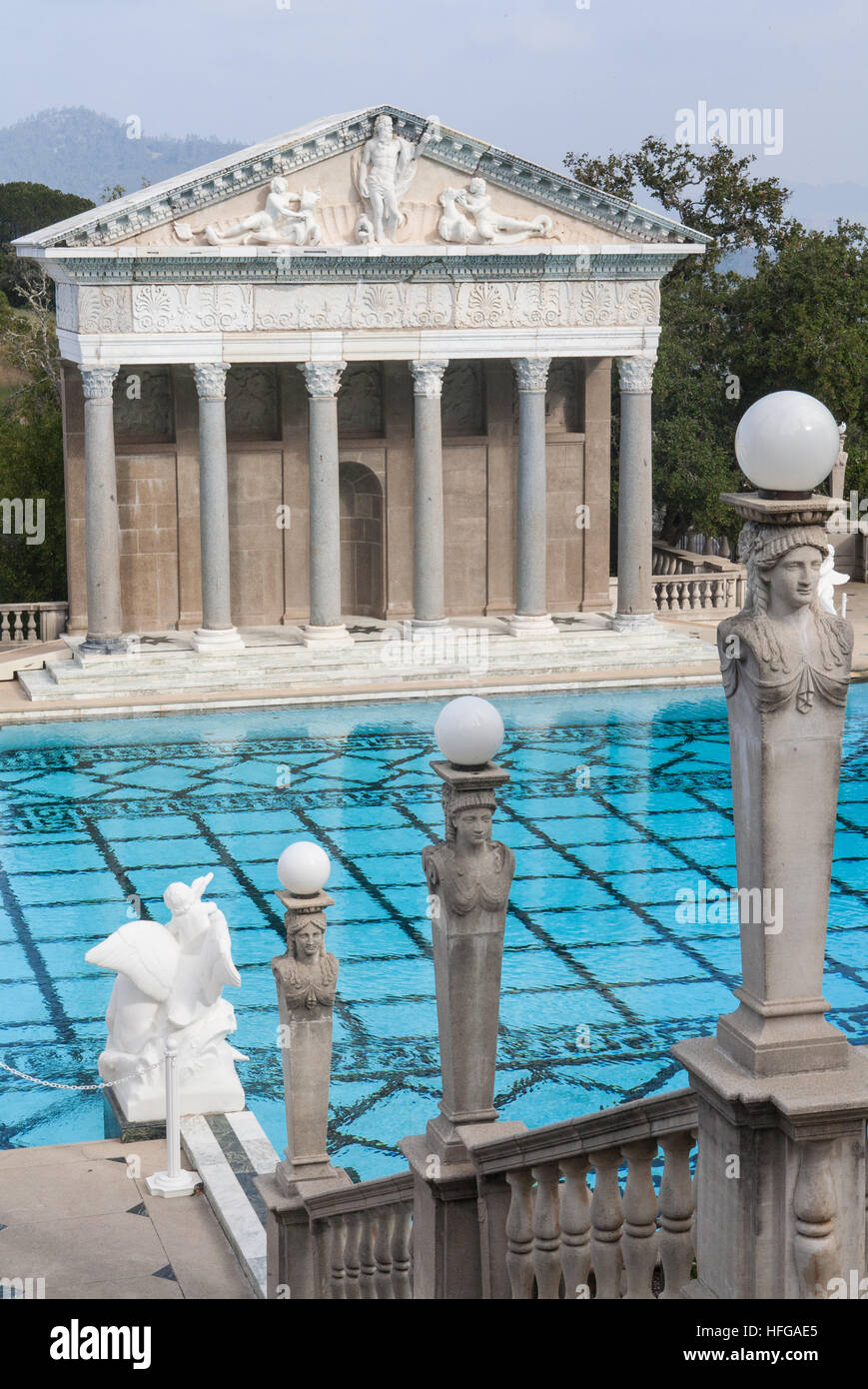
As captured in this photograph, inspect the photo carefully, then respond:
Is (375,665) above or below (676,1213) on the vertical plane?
above

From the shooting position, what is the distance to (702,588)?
37094 mm

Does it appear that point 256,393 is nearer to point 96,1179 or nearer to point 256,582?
point 256,582

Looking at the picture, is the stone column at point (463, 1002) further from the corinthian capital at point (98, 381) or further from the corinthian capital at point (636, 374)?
the corinthian capital at point (636, 374)

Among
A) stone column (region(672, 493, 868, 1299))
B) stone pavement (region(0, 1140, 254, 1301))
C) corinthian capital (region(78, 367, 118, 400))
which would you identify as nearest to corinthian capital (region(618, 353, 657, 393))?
corinthian capital (region(78, 367, 118, 400))

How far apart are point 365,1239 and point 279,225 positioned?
2207cm

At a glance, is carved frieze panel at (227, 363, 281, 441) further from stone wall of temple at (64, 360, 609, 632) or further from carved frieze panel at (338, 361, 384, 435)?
carved frieze panel at (338, 361, 384, 435)

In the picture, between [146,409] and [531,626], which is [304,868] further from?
[146,409]

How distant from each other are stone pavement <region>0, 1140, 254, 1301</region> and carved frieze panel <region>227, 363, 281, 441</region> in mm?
21058

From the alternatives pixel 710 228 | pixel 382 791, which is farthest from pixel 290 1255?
pixel 710 228

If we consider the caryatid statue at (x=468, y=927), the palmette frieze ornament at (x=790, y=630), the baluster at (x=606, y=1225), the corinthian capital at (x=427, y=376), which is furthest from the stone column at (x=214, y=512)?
the palmette frieze ornament at (x=790, y=630)

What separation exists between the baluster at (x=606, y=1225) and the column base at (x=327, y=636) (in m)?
23.6

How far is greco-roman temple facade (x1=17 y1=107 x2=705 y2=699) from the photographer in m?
28.5

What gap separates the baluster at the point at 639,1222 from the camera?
262 inches

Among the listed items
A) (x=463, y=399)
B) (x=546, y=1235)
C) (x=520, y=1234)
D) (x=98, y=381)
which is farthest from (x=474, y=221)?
(x=546, y=1235)
